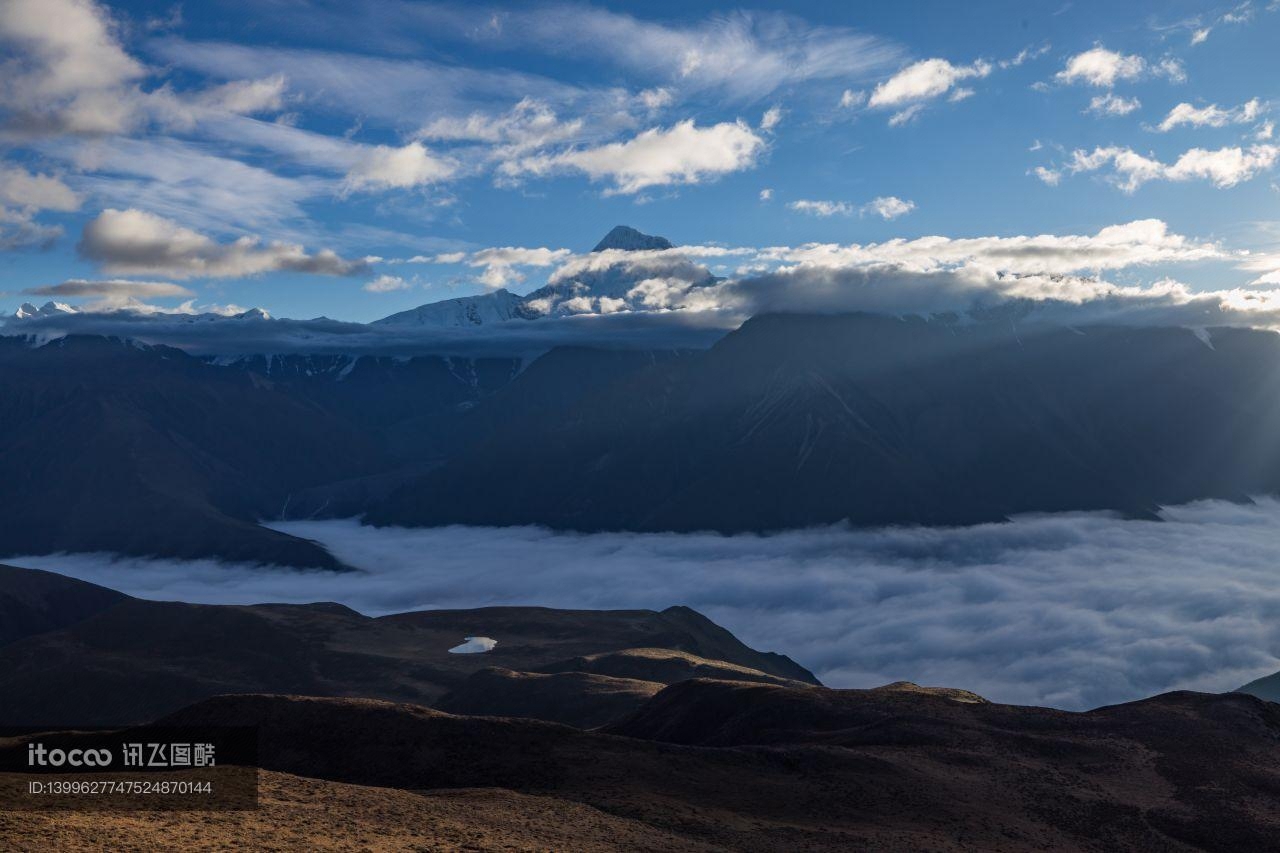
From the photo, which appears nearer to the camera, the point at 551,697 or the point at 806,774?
the point at 806,774

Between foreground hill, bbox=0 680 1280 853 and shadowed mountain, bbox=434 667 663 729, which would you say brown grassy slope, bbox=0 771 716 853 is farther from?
shadowed mountain, bbox=434 667 663 729

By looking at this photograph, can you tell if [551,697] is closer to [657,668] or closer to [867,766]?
[657,668]

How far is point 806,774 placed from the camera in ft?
232

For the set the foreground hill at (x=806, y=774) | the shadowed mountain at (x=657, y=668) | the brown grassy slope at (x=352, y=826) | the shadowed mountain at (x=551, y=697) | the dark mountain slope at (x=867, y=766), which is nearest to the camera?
the brown grassy slope at (x=352, y=826)

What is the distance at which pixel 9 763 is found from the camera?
70688mm

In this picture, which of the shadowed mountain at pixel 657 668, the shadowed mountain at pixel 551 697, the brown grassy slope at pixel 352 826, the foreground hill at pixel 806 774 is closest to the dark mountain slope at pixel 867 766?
the foreground hill at pixel 806 774

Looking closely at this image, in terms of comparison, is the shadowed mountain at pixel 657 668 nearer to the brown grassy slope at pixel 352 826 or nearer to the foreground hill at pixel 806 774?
the foreground hill at pixel 806 774

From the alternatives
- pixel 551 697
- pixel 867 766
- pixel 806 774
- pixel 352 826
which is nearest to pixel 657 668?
pixel 551 697

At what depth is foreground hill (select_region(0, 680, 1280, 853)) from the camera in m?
58.4

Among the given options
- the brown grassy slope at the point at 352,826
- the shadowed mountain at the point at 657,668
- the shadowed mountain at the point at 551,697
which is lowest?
the shadowed mountain at the point at 657,668

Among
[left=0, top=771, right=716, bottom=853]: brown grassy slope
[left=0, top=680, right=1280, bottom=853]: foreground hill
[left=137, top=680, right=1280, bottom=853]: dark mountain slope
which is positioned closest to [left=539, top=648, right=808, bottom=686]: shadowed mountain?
[left=0, top=680, right=1280, bottom=853]: foreground hill

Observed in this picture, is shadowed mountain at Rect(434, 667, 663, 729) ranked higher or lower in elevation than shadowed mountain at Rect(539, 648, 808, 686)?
higher

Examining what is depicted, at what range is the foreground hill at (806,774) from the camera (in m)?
58.4

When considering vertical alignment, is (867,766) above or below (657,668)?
above
